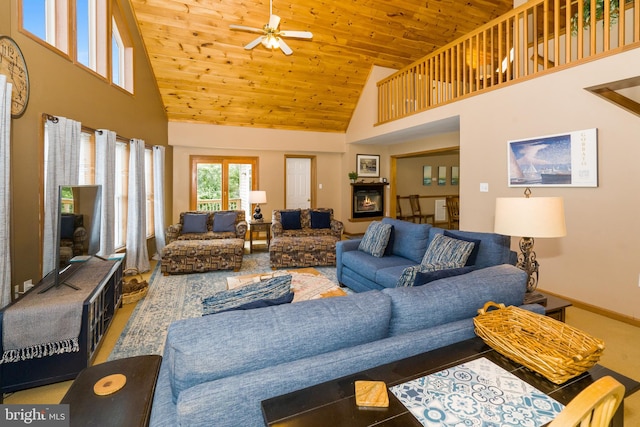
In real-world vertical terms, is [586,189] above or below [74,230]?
above

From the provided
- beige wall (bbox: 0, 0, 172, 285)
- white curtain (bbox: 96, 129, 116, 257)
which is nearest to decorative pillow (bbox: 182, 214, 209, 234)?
white curtain (bbox: 96, 129, 116, 257)

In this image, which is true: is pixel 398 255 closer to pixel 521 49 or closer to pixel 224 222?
pixel 224 222

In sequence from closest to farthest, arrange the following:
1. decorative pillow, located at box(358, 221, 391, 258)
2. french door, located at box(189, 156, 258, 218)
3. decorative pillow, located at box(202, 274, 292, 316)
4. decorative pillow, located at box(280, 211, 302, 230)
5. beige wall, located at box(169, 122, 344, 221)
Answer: decorative pillow, located at box(202, 274, 292, 316) → decorative pillow, located at box(358, 221, 391, 258) → decorative pillow, located at box(280, 211, 302, 230) → beige wall, located at box(169, 122, 344, 221) → french door, located at box(189, 156, 258, 218)

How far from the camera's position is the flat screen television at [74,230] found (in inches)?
85.8

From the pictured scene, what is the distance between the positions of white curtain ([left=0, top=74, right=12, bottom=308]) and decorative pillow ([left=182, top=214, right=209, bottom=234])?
3.20 m

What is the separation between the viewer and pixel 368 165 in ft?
25.2

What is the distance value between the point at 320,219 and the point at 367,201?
7.41ft

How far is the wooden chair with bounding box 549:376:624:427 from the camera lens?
599 millimetres

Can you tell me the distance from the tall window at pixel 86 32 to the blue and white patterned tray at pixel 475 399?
12.1 feet

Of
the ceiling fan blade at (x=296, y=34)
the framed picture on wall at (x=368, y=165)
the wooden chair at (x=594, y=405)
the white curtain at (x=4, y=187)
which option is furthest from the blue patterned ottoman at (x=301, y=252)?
the wooden chair at (x=594, y=405)

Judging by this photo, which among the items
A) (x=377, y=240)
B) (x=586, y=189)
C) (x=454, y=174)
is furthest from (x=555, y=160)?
(x=454, y=174)

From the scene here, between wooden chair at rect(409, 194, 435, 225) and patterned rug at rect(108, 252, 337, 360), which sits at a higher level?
wooden chair at rect(409, 194, 435, 225)

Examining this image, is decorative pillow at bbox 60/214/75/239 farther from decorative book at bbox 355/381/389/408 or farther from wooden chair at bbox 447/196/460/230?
wooden chair at bbox 447/196/460/230

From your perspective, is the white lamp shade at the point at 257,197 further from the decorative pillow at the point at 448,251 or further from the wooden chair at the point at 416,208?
the wooden chair at the point at 416,208
